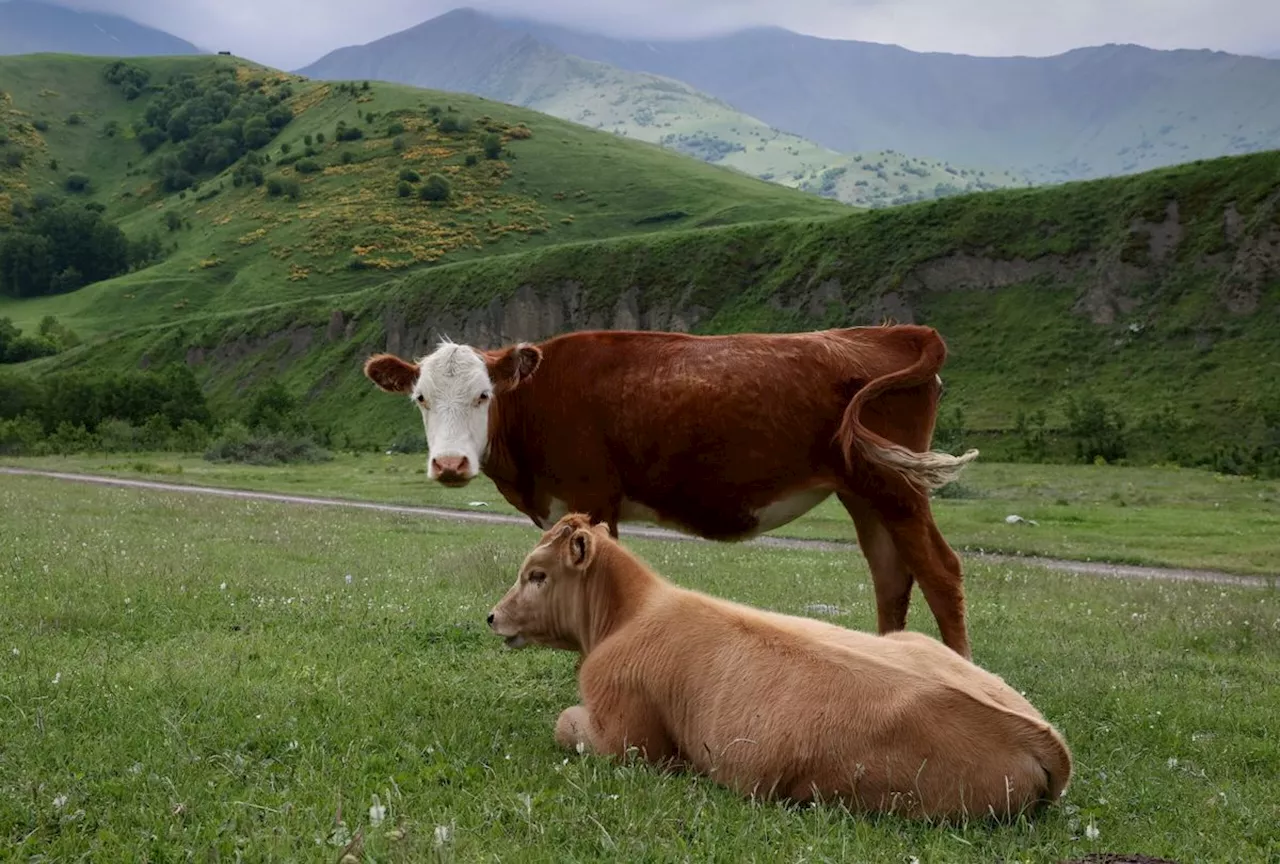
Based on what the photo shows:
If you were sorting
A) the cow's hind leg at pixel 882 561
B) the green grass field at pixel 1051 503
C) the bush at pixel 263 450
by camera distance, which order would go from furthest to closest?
the bush at pixel 263 450 < the green grass field at pixel 1051 503 < the cow's hind leg at pixel 882 561

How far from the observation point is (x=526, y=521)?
3034 cm

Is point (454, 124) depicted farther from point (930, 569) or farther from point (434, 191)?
point (930, 569)

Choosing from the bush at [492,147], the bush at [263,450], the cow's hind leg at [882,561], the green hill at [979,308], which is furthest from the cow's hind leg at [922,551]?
the bush at [492,147]

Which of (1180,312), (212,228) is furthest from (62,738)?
(212,228)

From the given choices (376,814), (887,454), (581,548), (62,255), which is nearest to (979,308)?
(887,454)

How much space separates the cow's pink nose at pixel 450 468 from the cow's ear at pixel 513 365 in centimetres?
89

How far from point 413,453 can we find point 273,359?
148 ft

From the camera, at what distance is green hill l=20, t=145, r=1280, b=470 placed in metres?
57.0

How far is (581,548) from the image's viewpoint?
281 inches

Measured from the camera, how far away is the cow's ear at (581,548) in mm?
7125

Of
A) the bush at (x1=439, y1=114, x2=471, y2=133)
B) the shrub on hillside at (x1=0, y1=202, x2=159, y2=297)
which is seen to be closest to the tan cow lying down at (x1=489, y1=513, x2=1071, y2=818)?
the shrub on hillside at (x1=0, y1=202, x2=159, y2=297)

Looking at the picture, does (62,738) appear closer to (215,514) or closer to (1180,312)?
(215,514)

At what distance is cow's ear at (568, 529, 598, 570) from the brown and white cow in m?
1.37

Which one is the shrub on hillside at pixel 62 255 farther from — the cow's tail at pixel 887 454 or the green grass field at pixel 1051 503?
the cow's tail at pixel 887 454
